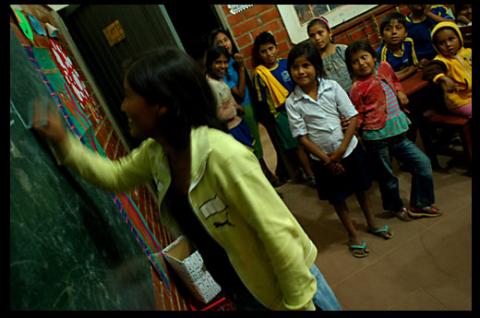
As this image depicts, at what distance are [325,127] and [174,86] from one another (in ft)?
4.80

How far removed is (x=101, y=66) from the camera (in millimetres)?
3092

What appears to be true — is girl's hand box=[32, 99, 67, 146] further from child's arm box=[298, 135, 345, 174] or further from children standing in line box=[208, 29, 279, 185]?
children standing in line box=[208, 29, 279, 185]

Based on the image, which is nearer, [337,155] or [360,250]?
[337,155]

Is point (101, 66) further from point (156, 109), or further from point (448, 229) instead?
point (448, 229)

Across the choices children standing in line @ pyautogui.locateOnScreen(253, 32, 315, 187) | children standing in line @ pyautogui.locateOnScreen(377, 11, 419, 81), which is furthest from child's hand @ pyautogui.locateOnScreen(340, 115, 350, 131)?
children standing in line @ pyautogui.locateOnScreen(377, 11, 419, 81)

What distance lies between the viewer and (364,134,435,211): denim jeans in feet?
8.23

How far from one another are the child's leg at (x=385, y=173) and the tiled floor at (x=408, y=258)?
136 mm

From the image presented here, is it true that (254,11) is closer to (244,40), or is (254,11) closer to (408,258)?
(244,40)

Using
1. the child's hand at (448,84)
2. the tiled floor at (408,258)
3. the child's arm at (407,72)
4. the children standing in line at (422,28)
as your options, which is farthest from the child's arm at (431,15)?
the tiled floor at (408,258)

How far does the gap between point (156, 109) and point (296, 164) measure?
300cm

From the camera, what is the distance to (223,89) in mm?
3012

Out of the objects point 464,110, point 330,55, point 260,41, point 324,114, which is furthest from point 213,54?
point 464,110

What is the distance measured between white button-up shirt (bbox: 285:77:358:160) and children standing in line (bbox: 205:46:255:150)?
0.82 meters
